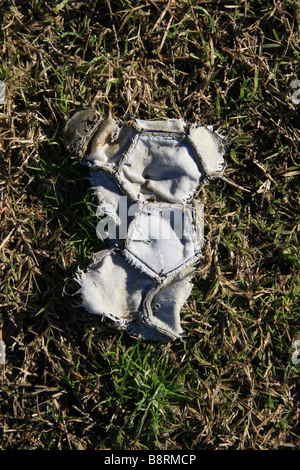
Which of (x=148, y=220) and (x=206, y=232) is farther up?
(x=148, y=220)

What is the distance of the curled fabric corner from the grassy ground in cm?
11

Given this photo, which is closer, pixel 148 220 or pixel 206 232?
pixel 148 220

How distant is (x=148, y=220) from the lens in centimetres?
212

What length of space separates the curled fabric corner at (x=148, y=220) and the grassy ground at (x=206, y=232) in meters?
0.11

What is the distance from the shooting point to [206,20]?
2254 millimetres

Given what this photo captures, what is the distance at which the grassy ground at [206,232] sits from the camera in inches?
86.0

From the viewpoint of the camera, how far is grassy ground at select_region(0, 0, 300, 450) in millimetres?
2184

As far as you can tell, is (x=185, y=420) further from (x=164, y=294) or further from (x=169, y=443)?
(x=164, y=294)

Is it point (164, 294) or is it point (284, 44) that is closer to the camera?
point (164, 294)

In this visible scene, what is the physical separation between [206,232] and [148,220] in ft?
1.12

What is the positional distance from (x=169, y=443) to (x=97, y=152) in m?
1.51

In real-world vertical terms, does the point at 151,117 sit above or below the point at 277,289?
above

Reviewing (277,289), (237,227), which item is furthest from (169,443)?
(237,227)

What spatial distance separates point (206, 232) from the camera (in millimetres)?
2266
